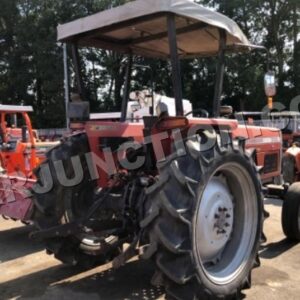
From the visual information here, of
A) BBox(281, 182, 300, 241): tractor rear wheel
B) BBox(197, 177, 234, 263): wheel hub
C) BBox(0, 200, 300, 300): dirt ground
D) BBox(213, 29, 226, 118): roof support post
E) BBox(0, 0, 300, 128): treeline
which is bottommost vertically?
BBox(0, 200, 300, 300): dirt ground

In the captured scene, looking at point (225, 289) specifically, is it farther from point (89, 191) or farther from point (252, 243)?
point (89, 191)

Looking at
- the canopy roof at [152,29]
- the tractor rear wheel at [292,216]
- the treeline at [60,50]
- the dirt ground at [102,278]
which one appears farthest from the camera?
the treeline at [60,50]

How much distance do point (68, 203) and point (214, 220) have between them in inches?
59.0

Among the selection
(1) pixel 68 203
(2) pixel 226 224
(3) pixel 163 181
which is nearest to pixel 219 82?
(2) pixel 226 224

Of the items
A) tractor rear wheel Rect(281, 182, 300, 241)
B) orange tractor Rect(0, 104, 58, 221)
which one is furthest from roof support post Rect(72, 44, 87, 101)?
tractor rear wheel Rect(281, 182, 300, 241)

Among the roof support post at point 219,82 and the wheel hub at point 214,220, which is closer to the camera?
the wheel hub at point 214,220

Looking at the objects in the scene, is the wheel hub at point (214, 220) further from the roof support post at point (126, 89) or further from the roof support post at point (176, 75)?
the roof support post at point (126, 89)

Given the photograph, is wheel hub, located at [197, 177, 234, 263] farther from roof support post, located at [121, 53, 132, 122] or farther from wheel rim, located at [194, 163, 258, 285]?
roof support post, located at [121, 53, 132, 122]

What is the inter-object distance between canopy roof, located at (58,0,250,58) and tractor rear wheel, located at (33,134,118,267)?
3.36 feet

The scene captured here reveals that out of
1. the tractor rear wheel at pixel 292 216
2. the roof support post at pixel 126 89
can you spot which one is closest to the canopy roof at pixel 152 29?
the roof support post at pixel 126 89

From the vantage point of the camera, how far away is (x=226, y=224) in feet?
14.0

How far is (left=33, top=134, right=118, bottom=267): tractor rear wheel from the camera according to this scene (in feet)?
15.0

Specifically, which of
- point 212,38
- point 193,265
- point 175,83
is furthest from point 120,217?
point 212,38

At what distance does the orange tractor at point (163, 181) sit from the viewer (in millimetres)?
3617
